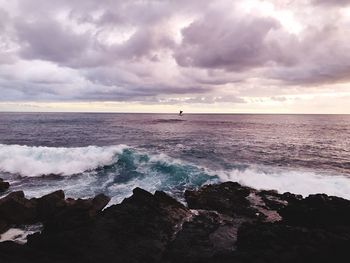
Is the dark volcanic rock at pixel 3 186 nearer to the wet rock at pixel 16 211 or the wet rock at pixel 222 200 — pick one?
the wet rock at pixel 16 211

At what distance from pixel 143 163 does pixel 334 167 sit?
2057 cm

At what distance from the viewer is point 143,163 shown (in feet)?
101

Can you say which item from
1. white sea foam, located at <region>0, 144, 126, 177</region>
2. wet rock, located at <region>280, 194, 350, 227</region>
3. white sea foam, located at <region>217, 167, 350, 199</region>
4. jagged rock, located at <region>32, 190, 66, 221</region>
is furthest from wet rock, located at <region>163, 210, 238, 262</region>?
white sea foam, located at <region>0, 144, 126, 177</region>

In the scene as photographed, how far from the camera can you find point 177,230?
516 inches

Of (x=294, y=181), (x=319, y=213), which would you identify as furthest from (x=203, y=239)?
(x=294, y=181)

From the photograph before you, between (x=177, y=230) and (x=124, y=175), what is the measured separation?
A: 13.9 m

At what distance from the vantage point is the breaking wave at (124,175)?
22.2m

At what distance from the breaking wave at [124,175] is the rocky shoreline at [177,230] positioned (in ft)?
15.5

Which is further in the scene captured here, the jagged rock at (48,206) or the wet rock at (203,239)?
the jagged rock at (48,206)

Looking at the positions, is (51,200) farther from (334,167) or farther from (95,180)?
(334,167)

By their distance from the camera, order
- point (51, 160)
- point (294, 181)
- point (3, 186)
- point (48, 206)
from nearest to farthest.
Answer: point (48, 206), point (3, 186), point (294, 181), point (51, 160)

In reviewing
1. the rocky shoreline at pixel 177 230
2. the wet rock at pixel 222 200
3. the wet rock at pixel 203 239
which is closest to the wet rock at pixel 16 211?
the rocky shoreline at pixel 177 230

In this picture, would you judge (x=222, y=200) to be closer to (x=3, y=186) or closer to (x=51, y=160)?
(x=3, y=186)

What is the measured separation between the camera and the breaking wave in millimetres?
22156
